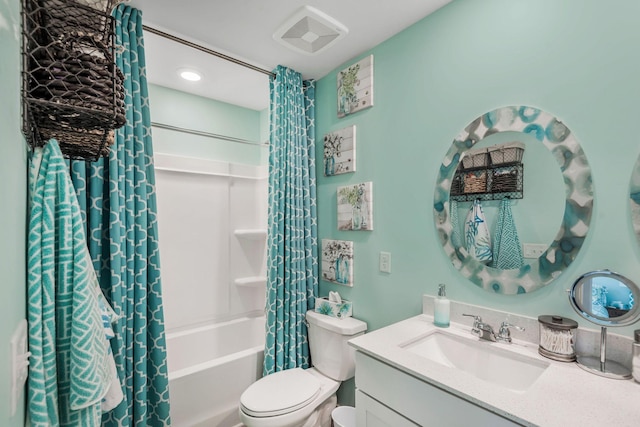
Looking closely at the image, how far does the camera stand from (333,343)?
6.14 feet

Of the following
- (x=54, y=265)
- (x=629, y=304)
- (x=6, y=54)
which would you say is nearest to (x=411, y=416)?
(x=629, y=304)

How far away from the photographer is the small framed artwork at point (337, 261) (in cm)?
200

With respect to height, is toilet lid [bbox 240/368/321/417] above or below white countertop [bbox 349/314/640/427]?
below

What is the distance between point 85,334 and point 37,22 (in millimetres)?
803

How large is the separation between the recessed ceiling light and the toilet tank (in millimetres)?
1899

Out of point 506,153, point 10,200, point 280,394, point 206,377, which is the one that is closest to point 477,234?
point 506,153

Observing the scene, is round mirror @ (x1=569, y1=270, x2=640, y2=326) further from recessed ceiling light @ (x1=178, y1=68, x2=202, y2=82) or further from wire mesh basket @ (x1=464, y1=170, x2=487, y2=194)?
recessed ceiling light @ (x1=178, y1=68, x2=202, y2=82)

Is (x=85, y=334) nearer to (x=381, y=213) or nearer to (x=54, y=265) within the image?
(x=54, y=265)

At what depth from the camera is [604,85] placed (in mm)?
1053

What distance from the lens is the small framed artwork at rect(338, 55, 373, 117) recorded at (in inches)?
73.4

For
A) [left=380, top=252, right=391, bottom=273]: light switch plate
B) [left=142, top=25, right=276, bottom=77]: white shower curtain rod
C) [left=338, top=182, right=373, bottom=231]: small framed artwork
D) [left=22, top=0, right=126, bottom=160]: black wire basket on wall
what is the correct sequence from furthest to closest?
[left=338, top=182, right=373, bottom=231]: small framed artwork, [left=380, top=252, right=391, bottom=273]: light switch plate, [left=142, top=25, right=276, bottom=77]: white shower curtain rod, [left=22, top=0, right=126, bottom=160]: black wire basket on wall

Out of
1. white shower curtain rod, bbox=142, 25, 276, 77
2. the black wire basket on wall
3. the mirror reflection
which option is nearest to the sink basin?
the mirror reflection

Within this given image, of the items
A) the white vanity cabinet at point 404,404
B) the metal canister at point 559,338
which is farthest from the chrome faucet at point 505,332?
the white vanity cabinet at point 404,404

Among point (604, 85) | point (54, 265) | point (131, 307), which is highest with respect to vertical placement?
point (604, 85)
